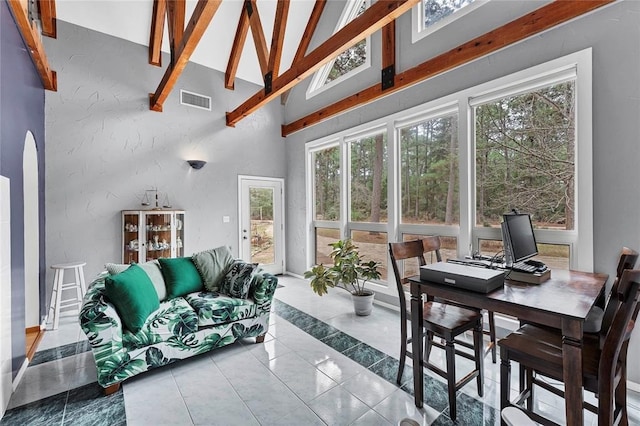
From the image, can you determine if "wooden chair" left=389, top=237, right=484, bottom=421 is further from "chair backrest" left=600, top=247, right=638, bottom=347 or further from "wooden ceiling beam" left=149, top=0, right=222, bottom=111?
"wooden ceiling beam" left=149, top=0, right=222, bottom=111

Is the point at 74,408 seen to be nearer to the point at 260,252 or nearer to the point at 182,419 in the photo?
the point at 182,419

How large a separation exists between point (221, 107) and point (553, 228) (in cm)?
503

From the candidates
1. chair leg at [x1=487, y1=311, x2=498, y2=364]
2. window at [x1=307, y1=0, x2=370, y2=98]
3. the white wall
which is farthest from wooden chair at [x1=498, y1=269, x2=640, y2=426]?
window at [x1=307, y1=0, x2=370, y2=98]

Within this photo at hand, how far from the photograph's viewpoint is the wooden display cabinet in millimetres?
4078

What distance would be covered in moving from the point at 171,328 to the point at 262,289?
84cm

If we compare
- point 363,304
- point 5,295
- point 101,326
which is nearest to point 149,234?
point 5,295

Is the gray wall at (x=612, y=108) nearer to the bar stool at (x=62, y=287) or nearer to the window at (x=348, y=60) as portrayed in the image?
the window at (x=348, y=60)

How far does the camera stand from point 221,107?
513cm

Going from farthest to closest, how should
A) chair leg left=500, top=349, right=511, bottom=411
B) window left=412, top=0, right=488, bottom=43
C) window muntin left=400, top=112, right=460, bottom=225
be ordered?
window muntin left=400, top=112, right=460, bottom=225 < window left=412, top=0, right=488, bottom=43 < chair leg left=500, top=349, right=511, bottom=411

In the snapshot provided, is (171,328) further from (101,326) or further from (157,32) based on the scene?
(157,32)

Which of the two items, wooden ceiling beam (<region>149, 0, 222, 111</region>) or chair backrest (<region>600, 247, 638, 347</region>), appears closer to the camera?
chair backrest (<region>600, 247, 638, 347</region>)

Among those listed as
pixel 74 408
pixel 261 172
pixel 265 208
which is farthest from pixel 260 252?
pixel 74 408

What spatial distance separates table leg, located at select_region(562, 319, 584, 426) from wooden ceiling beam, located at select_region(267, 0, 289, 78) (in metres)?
3.82

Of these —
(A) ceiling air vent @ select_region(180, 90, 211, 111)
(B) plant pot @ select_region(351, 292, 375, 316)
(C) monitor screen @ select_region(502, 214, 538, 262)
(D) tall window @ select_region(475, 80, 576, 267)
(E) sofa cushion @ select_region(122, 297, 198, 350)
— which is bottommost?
(B) plant pot @ select_region(351, 292, 375, 316)
